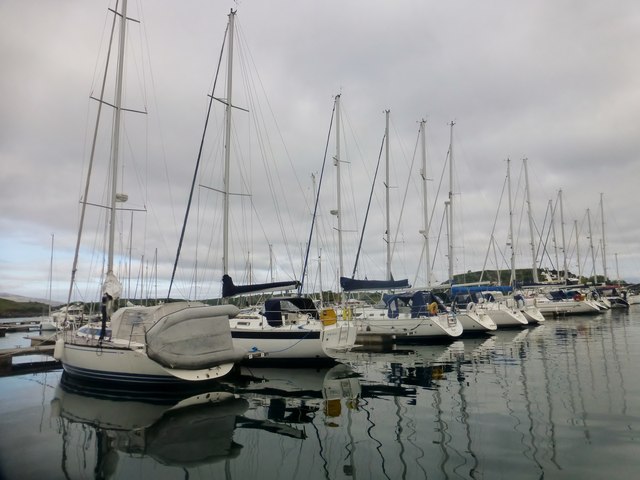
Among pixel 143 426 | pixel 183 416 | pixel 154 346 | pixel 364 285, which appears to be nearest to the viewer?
pixel 143 426

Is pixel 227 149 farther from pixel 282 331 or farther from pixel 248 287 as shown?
pixel 282 331

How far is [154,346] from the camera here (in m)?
13.0

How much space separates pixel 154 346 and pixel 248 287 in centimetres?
654

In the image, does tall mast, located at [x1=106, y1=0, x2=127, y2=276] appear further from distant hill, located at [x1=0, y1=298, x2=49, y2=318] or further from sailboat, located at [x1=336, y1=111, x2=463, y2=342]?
distant hill, located at [x1=0, y1=298, x2=49, y2=318]

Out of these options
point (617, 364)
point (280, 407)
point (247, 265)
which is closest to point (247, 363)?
point (280, 407)

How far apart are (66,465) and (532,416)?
10.2m

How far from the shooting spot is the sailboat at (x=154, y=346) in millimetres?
13266

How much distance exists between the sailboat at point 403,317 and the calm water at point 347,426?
9.35m

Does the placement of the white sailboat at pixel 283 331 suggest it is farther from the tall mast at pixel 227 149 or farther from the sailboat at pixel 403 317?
the sailboat at pixel 403 317

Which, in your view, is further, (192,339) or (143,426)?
(192,339)

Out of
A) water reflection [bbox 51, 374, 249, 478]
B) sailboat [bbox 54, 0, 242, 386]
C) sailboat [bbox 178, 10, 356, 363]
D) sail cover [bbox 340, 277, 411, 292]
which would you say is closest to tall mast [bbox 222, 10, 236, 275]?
sailboat [bbox 178, 10, 356, 363]

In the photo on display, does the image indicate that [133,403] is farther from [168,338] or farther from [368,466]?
[368,466]

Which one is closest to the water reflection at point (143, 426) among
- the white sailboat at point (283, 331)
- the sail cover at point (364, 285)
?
the white sailboat at point (283, 331)

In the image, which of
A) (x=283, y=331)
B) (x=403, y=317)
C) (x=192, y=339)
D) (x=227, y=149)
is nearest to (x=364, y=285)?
(x=403, y=317)
